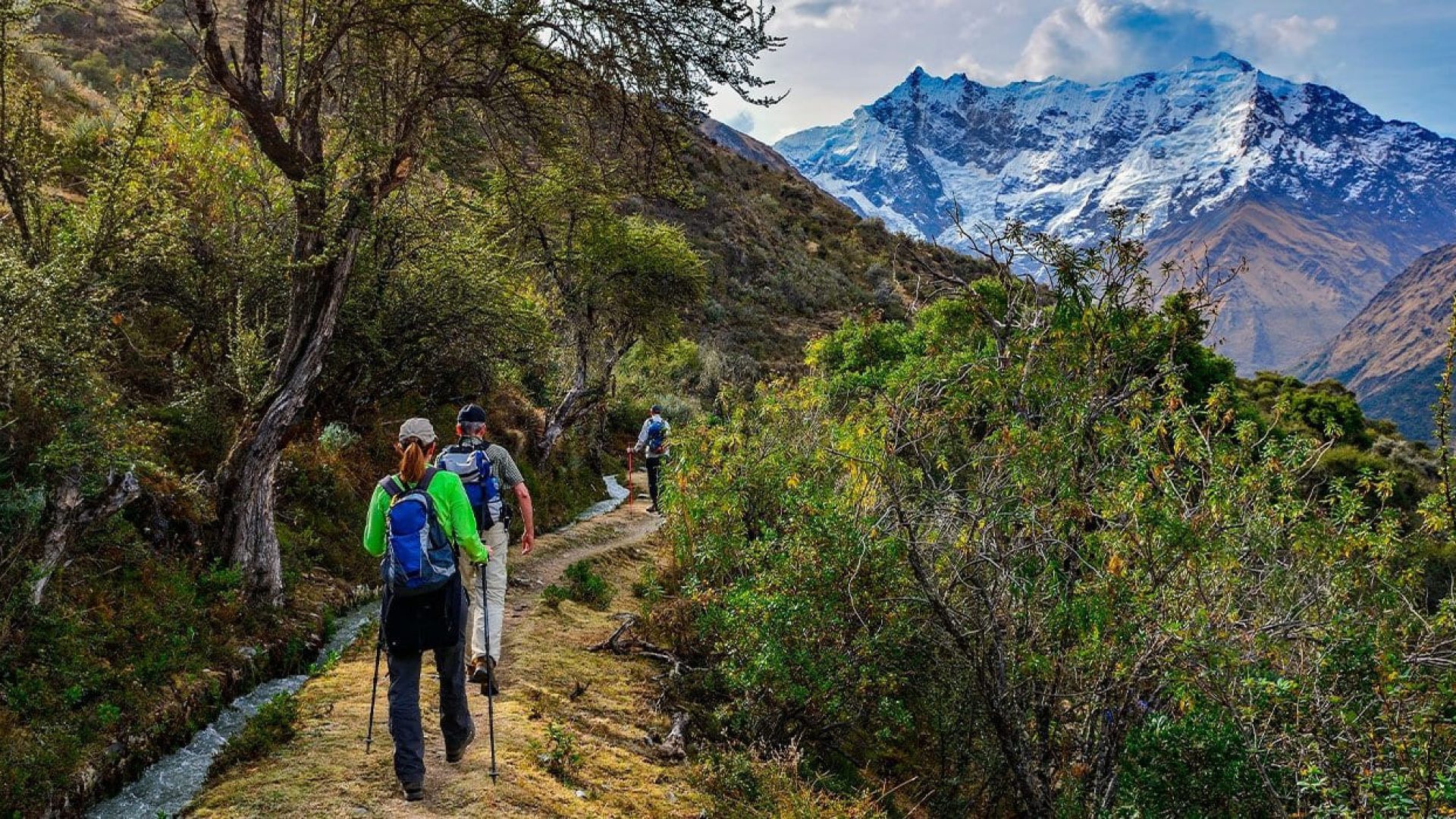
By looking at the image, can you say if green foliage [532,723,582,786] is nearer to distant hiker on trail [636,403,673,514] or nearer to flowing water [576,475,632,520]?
distant hiker on trail [636,403,673,514]

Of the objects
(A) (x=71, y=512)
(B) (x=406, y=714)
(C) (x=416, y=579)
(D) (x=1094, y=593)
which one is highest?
(A) (x=71, y=512)

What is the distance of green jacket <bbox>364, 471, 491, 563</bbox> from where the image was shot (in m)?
4.98

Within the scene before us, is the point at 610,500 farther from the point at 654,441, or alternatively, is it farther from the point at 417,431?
the point at 417,431

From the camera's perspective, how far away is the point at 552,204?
1595cm

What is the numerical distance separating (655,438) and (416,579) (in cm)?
1108

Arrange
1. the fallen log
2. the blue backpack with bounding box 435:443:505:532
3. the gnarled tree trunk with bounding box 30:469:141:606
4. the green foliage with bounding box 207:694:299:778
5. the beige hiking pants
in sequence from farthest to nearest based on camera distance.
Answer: the fallen log < the beige hiking pants < the blue backpack with bounding box 435:443:505:532 < the gnarled tree trunk with bounding box 30:469:141:606 < the green foliage with bounding box 207:694:299:778

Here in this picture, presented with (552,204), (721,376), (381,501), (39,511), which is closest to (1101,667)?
(381,501)

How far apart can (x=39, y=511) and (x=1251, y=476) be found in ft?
28.6

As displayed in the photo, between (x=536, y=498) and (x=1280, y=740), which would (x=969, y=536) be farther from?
(x=536, y=498)

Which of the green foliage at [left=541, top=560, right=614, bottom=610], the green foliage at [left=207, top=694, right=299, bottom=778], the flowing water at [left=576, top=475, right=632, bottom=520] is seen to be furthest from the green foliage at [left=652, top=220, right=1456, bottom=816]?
the flowing water at [left=576, top=475, right=632, bottom=520]

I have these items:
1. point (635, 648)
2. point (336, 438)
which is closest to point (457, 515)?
point (635, 648)

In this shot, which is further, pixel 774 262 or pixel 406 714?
pixel 774 262

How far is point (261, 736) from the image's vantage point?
5.33 metres

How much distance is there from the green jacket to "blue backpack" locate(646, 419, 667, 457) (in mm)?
10498
